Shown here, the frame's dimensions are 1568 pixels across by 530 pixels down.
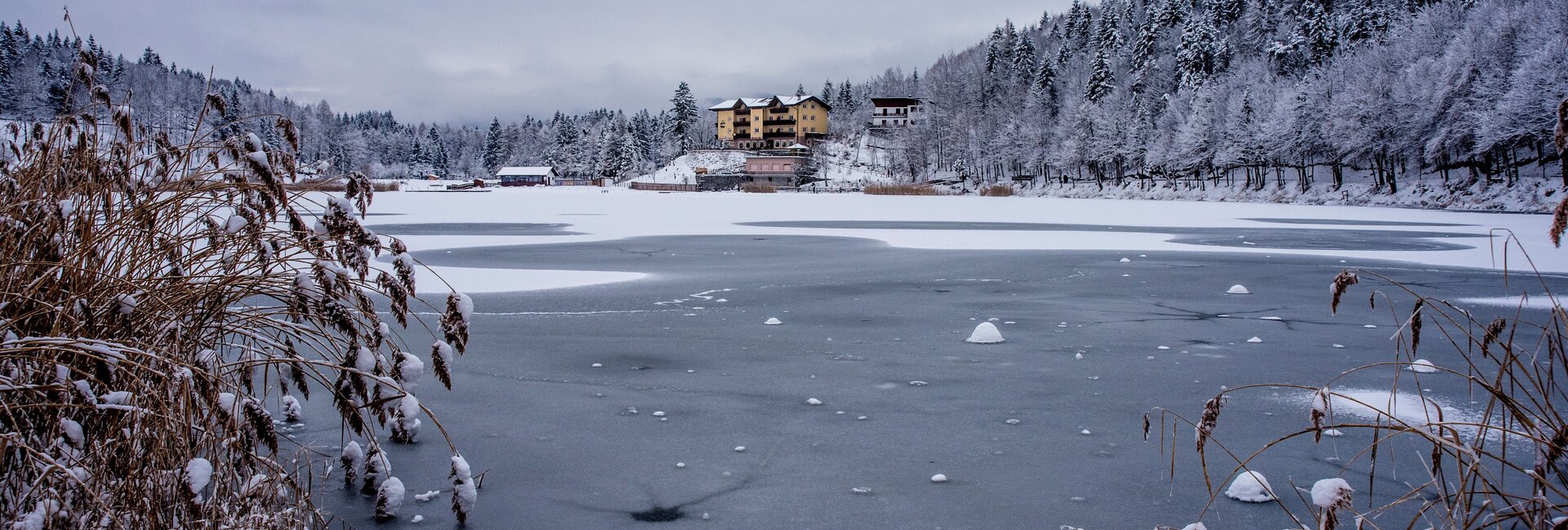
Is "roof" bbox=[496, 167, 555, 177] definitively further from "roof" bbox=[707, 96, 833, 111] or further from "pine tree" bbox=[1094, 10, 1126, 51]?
"pine tree" bbox=[1094, 10, 1126, 51]

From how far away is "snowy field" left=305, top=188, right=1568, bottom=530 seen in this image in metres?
4.45

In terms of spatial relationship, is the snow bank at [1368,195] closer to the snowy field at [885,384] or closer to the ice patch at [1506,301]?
the ice patch at [1506,301]

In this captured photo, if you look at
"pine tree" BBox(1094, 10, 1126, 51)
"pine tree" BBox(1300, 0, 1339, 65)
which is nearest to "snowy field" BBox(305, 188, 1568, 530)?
"pine tree" BBox(1300, 0, 1339, 65)

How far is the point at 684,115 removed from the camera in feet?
465

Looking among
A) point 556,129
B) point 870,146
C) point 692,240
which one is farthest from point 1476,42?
point 556,129

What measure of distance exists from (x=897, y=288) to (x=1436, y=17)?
61.5 meters

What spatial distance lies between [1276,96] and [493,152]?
470 ft

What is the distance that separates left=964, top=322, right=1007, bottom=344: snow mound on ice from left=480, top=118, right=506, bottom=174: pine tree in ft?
578

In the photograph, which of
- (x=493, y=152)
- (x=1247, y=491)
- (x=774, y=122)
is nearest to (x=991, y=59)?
(x=774, y=122)

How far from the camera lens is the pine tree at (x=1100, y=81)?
87000 millimetres

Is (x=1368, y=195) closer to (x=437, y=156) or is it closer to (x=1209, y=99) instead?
(x=1209, y=99)

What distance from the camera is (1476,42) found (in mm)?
48812

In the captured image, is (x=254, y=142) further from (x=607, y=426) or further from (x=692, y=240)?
(x=692, y=240)

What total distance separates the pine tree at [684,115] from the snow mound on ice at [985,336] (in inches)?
5239
